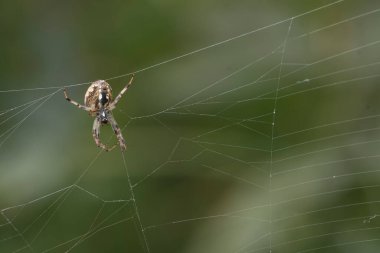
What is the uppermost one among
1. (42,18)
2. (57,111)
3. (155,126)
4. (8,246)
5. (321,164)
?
(42,18)

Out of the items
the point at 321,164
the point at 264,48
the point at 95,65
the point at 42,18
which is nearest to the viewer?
the point at 321,164

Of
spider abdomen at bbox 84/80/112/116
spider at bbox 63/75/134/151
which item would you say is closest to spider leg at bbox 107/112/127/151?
spider at bbox 63/75/134/151

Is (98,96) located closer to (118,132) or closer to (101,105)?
(101,105)

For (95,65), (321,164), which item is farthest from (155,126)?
(321,164)

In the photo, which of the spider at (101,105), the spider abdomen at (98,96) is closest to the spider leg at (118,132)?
the spider at (101,105)

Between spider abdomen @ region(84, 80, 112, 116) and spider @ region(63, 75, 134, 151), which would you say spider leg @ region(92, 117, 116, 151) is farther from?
spider abdomen @ region(84, 80, 112, 116)

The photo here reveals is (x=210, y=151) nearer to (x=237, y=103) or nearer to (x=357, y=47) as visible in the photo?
(x=237, y=103)

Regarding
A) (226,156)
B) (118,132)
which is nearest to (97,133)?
(118,132)
